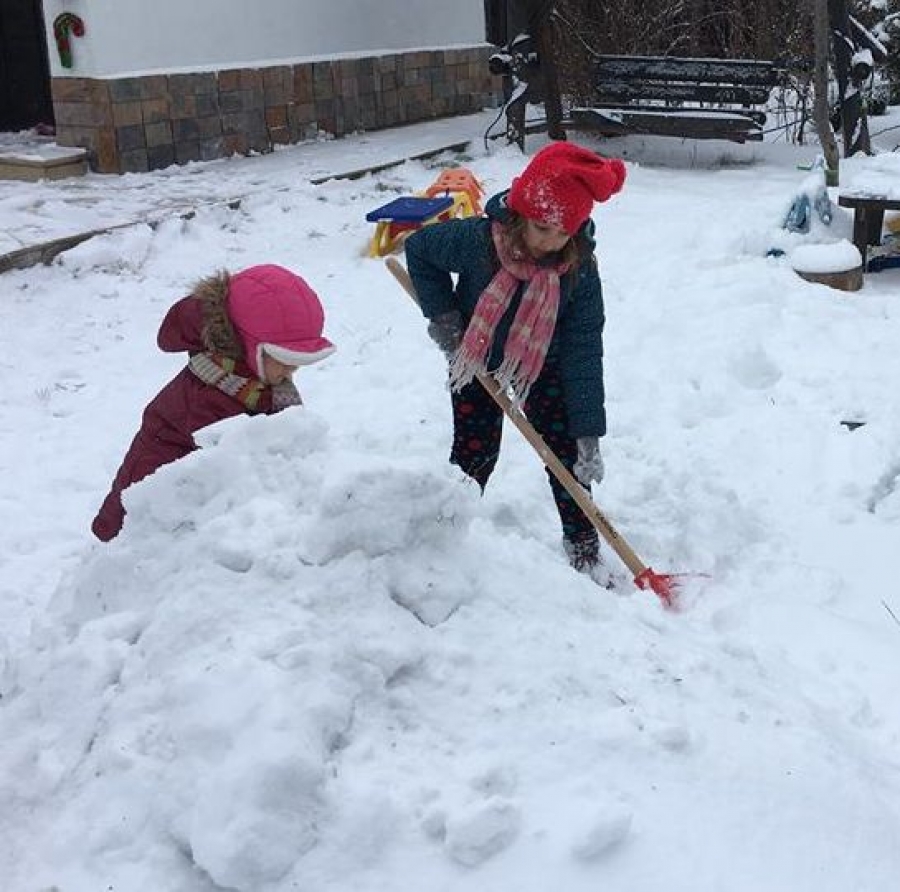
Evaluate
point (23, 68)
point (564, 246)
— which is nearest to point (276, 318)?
point (564, 246)

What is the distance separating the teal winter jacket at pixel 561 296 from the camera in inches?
131

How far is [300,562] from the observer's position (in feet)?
6.94

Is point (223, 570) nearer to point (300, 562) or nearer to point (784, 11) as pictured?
point (300, 562)

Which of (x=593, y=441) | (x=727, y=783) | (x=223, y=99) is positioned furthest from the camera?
(x=223, y=99)

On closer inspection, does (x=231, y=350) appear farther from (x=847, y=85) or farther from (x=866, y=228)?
(x=847, y=85)

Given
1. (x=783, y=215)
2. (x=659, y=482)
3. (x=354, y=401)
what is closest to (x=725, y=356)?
(x=659, y=482)

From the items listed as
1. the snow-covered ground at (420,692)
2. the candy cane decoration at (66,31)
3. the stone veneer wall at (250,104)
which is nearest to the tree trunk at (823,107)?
the stone veneer wall at (250,104)

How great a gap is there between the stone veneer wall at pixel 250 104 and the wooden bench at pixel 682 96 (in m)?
2.27

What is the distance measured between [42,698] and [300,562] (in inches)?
21.4

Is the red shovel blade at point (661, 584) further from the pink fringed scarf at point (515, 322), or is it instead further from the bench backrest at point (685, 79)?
the bench backrest at point (685, 79)

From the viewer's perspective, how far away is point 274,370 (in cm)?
275

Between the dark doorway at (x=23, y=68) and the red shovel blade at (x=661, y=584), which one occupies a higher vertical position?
the dark doorway at (x=23, y=68)

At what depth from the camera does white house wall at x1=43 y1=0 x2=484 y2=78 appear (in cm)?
856

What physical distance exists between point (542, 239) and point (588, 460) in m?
0.72
